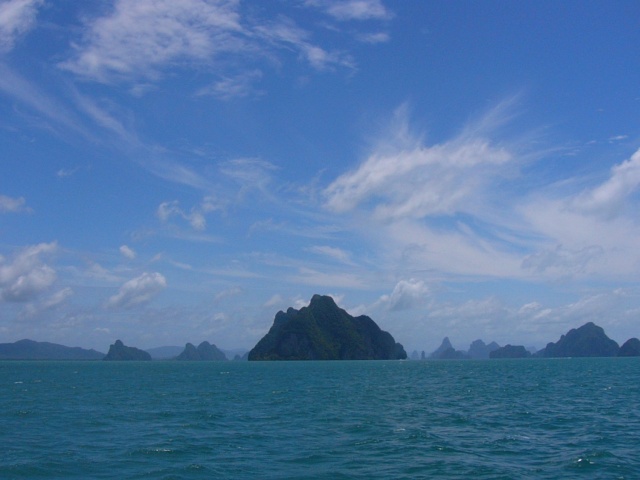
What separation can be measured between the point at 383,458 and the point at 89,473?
16.9 m

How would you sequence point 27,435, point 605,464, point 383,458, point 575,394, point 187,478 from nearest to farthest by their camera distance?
point 187,478 → point 605,464 → point 383,458 → point 27,435 → point 575,394

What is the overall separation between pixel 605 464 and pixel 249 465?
20385mm

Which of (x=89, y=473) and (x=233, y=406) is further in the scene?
(x=233, y=406)

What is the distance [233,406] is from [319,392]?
22.4 m

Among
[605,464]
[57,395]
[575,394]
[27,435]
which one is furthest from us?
[57,395]

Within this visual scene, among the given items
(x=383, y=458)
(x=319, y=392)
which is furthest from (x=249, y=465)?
(x=319, y=392)

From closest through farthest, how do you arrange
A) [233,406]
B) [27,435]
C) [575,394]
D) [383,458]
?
[383,458], [27,435], [233,406], [575,394]

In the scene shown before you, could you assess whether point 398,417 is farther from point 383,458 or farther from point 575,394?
point 575,394

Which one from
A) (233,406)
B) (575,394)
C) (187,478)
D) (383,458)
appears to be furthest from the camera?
(575,394)

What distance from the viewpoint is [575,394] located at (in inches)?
2992

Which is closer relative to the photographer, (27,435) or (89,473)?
(89,473)

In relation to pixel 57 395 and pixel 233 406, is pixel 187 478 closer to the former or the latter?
pixel 233 406

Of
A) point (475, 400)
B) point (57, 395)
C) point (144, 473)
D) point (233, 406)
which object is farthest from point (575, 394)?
point (57, 395)

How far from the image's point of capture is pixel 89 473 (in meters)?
31.3
